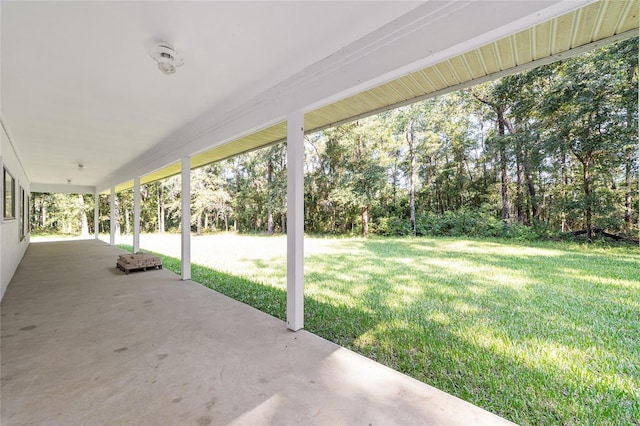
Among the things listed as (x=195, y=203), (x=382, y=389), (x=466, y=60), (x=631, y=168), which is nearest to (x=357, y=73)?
(x=466, y=60)

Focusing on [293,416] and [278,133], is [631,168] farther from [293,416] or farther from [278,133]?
[293,416]

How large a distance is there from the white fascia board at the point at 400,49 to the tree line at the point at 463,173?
9106 millimetres

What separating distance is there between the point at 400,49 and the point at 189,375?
2.84m

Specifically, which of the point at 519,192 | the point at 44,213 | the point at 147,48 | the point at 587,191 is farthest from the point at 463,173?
the point at 44,213

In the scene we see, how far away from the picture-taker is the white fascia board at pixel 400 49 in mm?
1479

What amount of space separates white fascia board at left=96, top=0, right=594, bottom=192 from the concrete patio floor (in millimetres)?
2280

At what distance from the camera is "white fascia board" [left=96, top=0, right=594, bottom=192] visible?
148 centimetres

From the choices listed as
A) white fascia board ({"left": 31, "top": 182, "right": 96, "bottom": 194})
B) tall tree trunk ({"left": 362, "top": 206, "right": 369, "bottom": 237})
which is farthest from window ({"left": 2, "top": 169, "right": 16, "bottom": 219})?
tall tree trunk ({"left": 362, "top": 206, "right": 369, "bottom": 237})

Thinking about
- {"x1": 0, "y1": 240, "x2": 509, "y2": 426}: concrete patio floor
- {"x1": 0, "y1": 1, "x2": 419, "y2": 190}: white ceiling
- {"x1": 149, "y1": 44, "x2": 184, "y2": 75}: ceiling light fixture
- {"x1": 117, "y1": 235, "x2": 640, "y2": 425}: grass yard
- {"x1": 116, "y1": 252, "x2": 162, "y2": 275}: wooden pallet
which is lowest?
{"x1": 117, "y1": 235, "x2": 640, "y2": 425}: grass yard

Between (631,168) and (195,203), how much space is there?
19.7 m

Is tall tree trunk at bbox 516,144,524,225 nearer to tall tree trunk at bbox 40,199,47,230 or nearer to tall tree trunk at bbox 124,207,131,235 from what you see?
tall tree trunk at bbox 124,207,131,235

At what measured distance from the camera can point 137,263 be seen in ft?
17.7

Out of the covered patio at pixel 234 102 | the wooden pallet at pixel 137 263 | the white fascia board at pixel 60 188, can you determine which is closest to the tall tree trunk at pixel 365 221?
the wooden pallet at pixel 137 263

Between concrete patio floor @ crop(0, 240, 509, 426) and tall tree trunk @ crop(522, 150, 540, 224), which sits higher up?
tall tree trunk @ crop(522, 150, 540, 224)
